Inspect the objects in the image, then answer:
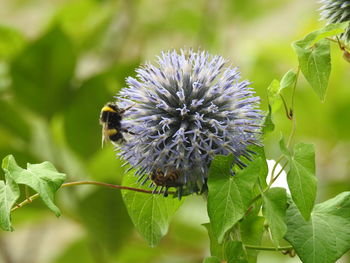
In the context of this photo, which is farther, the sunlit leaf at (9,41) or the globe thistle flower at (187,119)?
the sunlit leaf at (9,41)

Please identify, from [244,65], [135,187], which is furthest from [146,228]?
[244,65]

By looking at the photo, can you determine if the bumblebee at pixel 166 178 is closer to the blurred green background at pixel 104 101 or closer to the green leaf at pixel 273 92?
the green leaf at pixel 273 92

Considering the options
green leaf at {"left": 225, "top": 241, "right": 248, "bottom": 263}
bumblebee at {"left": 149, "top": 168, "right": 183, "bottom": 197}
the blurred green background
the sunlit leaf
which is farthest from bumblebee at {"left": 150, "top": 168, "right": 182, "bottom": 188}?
the sunlit leaf

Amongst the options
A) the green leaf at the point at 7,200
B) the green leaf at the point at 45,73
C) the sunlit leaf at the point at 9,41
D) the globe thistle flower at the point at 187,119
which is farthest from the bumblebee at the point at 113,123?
the sunlit leaf at the point at 9,41

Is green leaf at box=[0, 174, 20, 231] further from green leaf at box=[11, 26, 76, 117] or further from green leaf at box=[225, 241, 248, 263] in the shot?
green leaf at box=[11, 26, 76, 117]

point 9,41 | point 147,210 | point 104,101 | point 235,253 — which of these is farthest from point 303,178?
point 9,41

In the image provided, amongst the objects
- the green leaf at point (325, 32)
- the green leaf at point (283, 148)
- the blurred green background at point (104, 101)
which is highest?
the green leaf at point (325, 32)
